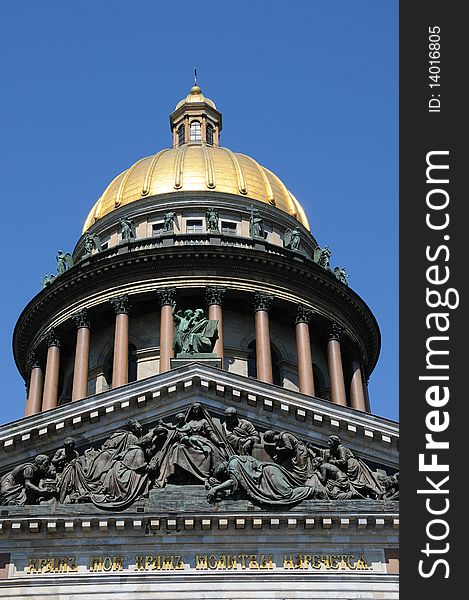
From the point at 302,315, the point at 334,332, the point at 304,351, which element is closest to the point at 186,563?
the point at 304,351

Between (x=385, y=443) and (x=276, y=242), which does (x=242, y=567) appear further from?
(x=276, y=242)

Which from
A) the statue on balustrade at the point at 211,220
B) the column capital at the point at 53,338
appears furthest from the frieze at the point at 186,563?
the statue on balustrade at the point at 211,220

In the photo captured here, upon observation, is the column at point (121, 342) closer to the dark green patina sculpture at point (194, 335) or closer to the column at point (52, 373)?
the column at point (52, 373)

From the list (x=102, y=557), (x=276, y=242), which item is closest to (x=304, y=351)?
(x=276, y=242)

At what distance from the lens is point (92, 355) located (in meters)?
55.6

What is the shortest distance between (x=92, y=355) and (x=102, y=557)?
26.1m

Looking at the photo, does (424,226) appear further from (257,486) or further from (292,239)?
(292,239)

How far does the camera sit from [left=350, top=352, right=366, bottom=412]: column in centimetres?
5541

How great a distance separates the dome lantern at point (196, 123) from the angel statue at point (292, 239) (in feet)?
40.3

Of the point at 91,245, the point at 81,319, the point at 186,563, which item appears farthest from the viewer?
the point at 91,245

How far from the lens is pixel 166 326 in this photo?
52.5 meters

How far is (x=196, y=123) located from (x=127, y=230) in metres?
15.5

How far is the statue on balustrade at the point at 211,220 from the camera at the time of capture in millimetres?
56531

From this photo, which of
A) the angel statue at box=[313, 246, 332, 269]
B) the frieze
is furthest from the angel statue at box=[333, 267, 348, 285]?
the frieze
